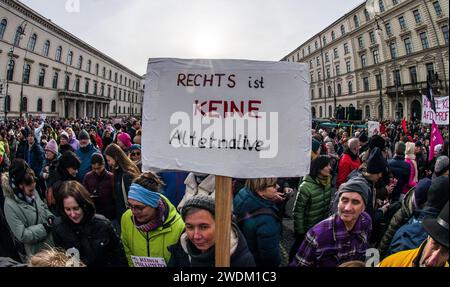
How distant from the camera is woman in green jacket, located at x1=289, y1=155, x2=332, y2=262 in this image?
9.46 feet

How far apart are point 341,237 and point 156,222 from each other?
4.38 ft

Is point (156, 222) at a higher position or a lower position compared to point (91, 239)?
higher

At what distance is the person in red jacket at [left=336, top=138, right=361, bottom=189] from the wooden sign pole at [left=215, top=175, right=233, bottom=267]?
3478 millimetres

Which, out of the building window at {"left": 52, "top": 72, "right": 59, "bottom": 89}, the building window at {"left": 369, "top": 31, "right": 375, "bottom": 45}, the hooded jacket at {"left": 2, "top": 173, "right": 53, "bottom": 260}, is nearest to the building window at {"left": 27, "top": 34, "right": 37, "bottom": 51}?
the building window at {"left": 52, "top": 72, "right": 59, "bottom": 89}

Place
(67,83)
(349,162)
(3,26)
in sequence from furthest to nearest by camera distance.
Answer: (67,83), (3,26), (349,162)

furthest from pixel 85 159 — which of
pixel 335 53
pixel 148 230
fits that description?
pixel 335 53

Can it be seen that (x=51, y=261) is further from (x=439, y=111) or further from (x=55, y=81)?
(x=55, y=81)

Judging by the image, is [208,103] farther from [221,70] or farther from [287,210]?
[287,210]

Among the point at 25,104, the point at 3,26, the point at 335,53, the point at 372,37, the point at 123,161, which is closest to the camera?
the point at 123,161

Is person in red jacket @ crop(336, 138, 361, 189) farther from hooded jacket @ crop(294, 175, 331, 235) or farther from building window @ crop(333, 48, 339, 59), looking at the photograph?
building window @ crop(333, 48, 339, 59)

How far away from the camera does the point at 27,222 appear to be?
2.35 metres

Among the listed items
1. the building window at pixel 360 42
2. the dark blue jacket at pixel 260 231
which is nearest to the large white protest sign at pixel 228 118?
the dark blue jacket at pixel 260 231

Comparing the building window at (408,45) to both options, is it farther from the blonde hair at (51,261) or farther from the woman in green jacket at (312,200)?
the blonde hair at (51,261)

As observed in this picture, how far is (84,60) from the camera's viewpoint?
49.2 metres
